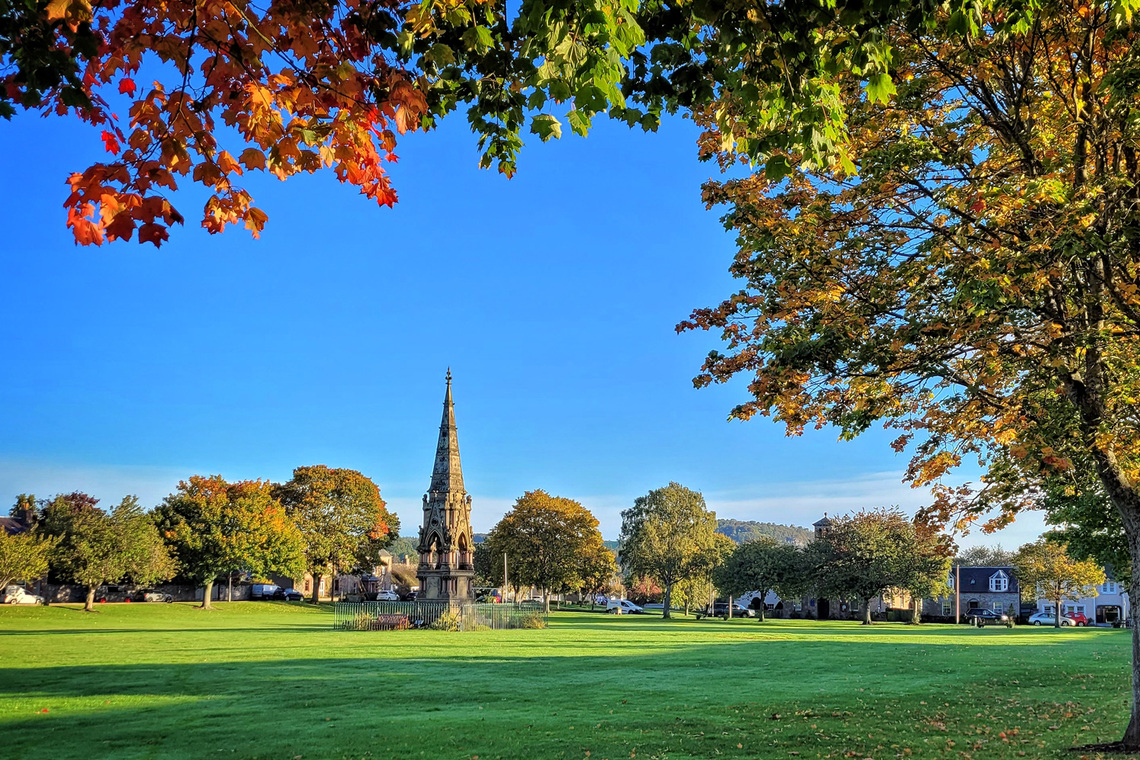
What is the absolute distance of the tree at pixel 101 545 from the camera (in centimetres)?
5097

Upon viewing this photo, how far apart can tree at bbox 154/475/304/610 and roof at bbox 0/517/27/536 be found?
55.3 feet

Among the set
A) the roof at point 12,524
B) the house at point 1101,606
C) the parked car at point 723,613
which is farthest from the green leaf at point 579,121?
the house at point 1101,606

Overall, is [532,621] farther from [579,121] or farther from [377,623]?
[579,121]

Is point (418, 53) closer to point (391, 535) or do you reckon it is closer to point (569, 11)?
point (569, 11)

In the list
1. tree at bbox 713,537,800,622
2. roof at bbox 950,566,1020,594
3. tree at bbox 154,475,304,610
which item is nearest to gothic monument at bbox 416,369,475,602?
tree at bbox 154,475,304,610

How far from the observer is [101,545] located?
51219 millimetres

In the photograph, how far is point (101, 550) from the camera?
51156 mm

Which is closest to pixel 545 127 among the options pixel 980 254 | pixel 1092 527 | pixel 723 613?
pixel 980 254

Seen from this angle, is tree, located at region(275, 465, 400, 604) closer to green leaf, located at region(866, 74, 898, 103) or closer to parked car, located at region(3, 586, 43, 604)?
parked car, located at region(3, 586, 43, 604)

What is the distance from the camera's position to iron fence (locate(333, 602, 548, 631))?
39625 millimetres

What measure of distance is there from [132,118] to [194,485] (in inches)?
2504

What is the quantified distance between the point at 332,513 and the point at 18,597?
937 inches

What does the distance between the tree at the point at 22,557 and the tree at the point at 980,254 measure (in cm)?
5195

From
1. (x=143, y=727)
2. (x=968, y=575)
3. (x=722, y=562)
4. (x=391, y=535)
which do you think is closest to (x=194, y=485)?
(x=391, y=535)
